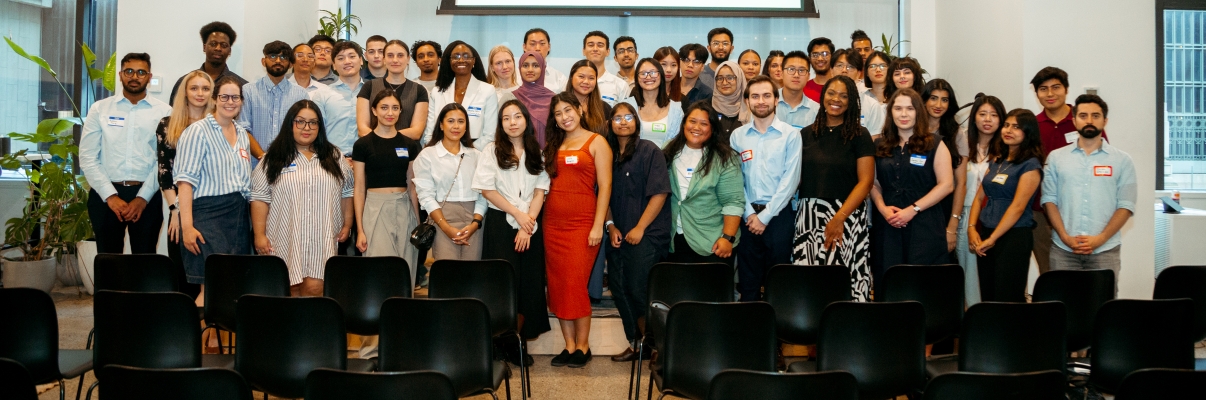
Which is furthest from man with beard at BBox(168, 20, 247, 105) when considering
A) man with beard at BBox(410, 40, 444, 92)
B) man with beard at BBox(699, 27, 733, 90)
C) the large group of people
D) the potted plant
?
man with beard at BBox(699, 27, 733, 90)

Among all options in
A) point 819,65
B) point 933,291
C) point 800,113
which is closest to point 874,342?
point 933,291

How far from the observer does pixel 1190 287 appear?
3492 mm

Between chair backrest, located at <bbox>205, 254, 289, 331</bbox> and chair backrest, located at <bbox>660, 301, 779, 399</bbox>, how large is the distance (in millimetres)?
1738

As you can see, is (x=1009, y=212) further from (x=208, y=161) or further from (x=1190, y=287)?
(x=208, y=161)

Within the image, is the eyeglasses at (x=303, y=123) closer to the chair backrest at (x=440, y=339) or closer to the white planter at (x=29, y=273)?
the chair backrest at (x=440, y=339)

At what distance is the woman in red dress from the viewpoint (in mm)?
4227

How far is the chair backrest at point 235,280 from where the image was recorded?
11.3 feet

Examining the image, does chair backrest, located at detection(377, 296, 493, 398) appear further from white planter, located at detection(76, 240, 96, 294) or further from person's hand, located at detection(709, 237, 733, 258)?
white planter, located at detection(76, 240, 96, 294)

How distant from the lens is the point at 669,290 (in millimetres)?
3543

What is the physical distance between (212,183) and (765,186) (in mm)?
2849

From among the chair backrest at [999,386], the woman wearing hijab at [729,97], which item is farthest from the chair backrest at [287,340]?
the woman wearing hijab at [729,97]

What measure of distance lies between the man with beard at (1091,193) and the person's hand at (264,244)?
4087 millimetres

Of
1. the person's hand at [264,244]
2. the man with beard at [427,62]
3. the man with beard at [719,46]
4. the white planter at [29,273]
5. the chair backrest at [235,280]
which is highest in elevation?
the man with beard at [719,46]

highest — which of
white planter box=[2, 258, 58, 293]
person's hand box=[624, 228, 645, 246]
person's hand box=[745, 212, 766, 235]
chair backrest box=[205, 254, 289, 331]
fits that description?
person's hand box=[745, 212, 766, 235]
